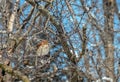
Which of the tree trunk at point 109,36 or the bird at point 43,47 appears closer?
the bird at point 43,47

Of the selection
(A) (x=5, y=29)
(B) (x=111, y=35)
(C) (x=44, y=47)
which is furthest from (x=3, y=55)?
(B) (x=111, y=35)

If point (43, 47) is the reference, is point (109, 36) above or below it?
above

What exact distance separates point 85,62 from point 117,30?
2172mm

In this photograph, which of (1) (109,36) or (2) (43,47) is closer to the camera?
(2) (43,47)

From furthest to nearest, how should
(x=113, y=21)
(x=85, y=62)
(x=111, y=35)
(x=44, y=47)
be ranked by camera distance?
(x=113, y=21) < (x=111, y=35) < (x=44, y=47) < (x=85, y=62)

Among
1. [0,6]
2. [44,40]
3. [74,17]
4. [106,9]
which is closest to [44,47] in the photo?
[44,40]

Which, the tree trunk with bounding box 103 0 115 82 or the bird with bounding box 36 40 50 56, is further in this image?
the tree trunk with bounding box 103 0 115 82

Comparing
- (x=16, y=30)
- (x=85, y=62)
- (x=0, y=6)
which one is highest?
(x=0, y=6)

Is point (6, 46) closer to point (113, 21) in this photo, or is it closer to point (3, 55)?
point (3, 55)

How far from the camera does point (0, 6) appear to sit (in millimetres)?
6719

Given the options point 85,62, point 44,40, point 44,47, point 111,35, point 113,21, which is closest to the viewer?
point 85,62

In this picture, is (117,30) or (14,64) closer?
(14,64)

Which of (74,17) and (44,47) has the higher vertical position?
(74,17)

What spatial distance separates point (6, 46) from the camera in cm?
631
